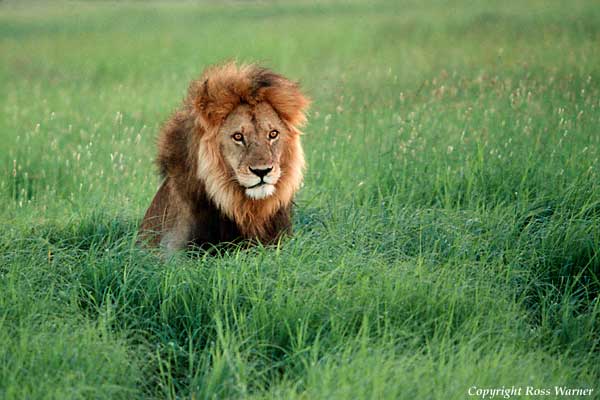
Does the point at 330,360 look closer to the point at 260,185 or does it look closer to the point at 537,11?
the point at 260,185

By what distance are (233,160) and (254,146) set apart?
0.16 metres

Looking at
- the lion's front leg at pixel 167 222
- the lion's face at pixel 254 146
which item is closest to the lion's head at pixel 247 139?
the lion's face at pixel 254 146

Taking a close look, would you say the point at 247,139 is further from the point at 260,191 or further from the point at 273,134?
the point at 260,191

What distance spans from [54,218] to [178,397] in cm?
256

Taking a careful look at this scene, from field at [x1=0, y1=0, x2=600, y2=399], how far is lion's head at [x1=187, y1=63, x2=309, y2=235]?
34 centimetres

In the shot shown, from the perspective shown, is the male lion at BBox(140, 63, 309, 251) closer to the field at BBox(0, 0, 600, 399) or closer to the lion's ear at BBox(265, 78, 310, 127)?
the lion's ear at BBox(265, 78, 310, 127)

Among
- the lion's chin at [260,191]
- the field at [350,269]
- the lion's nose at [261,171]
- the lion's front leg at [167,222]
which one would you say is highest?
the lion's nose at [261,171]

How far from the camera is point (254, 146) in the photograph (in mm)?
4871

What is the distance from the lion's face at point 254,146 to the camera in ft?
15.9

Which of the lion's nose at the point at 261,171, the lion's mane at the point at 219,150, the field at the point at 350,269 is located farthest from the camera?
the lion's mane at the point at 219,150

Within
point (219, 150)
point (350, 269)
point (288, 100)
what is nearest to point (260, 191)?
point (219, 150)

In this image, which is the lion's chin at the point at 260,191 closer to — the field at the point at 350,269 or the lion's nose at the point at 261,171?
the lion's nose at the point at 261,171

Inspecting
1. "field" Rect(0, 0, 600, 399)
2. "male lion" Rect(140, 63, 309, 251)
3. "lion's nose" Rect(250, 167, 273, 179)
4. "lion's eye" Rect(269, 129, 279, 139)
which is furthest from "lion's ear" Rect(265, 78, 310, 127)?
"field" Rect(0, 0, 600, 399)

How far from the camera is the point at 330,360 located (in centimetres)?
382
